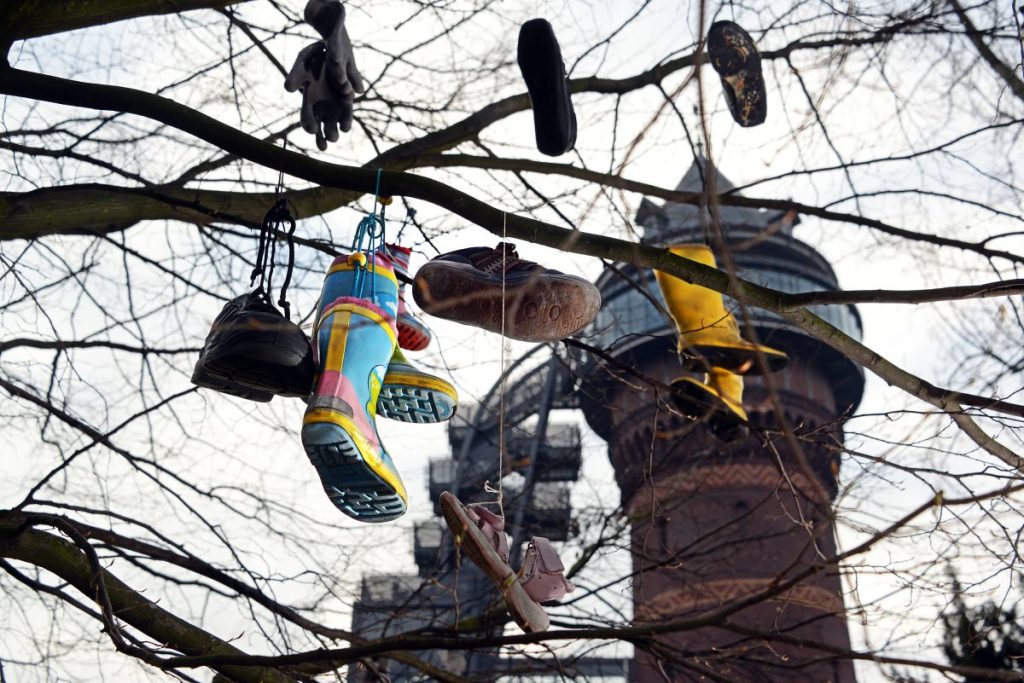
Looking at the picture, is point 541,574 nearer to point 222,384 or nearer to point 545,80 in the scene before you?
point 222,384

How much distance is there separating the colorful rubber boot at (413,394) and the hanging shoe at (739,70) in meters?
1.88

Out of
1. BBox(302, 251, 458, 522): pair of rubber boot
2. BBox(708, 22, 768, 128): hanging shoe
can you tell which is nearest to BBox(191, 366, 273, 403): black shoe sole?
BBox(302, 251, 458, 522): pair of rubber boot

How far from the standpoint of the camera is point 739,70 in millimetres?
4129

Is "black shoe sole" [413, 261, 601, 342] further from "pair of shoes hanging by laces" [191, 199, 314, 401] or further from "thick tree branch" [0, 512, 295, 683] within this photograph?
"thick tree branch" [0, 512, 295, 683]

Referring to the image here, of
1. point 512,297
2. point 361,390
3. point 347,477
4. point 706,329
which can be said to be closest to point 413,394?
point 361,390

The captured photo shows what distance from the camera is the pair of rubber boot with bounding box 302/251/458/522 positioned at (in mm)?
2486

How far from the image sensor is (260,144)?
274cm

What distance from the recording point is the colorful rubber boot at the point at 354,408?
247 centimetres

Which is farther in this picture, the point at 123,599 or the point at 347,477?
the point at 123,599

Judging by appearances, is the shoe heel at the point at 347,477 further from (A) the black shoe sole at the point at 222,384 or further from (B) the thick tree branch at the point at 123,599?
(B) the thick tree branch at the point at 123,599

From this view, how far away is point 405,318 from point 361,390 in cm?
63

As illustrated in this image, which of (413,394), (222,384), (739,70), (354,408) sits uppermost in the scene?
(739,70)

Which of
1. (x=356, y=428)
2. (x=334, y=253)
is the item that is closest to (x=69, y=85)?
(x=334, y=253)

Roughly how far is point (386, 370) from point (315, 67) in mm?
845
